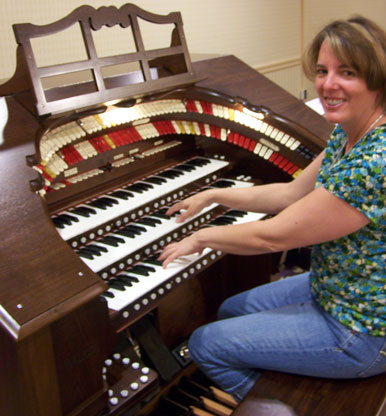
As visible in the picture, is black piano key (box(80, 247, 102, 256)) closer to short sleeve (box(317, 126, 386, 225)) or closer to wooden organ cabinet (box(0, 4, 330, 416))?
wooden organ cabinet (box(0, 4, 330, 416))

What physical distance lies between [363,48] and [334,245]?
1.84 feet

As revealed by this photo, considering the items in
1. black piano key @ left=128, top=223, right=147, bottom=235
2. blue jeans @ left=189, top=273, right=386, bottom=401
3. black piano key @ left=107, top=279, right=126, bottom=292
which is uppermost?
black piano key @ left=128, top=223, right=147, bottom=235

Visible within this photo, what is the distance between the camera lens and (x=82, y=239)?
1.72m

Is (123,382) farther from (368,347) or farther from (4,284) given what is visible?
(368,347)

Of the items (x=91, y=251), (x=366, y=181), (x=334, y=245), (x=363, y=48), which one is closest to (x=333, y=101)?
(x=363, y=48)

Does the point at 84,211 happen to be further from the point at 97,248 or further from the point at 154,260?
the point at 154,260

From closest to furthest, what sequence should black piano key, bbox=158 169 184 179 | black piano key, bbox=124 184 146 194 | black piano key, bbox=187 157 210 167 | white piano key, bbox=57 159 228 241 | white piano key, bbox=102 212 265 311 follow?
white piano key, bbox=102 212 265 311 < white piano key, bbox=57 159 228 241 < black piano key, bbox=124 184 146 194 < black piano key, bbox=158 169 184 179 < black piano key, bbox=187 157 210 167

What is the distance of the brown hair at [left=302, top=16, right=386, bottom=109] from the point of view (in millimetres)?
1269

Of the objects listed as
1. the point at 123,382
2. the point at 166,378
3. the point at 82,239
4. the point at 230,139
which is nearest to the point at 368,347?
the point at 123,382

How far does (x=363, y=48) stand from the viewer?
1.28 meters

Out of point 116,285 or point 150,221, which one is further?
point 150,221

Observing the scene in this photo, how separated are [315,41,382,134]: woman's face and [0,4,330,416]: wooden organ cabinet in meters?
0.75

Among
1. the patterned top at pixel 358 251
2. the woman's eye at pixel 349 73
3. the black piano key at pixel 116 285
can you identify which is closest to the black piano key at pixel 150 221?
the black piano key at pixel 116 285

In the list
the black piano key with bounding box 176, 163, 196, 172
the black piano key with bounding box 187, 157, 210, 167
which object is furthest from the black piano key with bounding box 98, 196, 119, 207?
the black piano key with bounding box 187, 157, 210, 167
